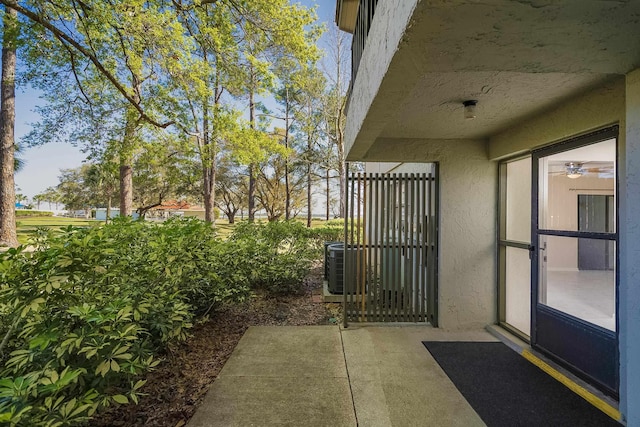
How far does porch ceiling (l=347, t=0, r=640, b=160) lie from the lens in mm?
1137

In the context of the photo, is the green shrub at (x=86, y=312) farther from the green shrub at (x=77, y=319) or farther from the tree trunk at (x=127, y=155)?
the tree trunk at (x=127, y=155)

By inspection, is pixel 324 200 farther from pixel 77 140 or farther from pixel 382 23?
pixel 382 23

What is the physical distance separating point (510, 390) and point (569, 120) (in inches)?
97.8

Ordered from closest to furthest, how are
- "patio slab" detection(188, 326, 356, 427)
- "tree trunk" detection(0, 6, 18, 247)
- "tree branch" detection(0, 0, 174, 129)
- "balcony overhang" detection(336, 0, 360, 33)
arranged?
"patio slab" detection(188, 326, 356, 427) < "balcony overhang" detection(336, 0, 360, 33) < "tree branch" detection(0, 0, 174, 129) < "tree trunk" detection(0, 6, 18, 247)

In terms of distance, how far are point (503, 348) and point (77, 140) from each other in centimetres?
1315

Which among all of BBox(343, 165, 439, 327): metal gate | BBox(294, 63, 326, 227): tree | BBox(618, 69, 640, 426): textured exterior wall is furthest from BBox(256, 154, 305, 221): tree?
BBox(618, 69, 640, 426): textured exterior wall

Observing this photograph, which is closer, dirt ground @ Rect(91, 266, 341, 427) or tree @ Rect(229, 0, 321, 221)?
dirt ground @ Rect(91, 266, 341, 427)

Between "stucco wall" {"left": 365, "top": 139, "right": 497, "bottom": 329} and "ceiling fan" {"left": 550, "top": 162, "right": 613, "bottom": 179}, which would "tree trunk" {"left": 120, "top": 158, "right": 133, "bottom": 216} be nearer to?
"stucco wall" {"left": 365, "top": 139, "right": 497, "bottom": 329}

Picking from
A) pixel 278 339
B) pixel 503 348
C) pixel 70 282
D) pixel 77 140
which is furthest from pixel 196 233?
pixel 77 140

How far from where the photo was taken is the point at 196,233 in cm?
326

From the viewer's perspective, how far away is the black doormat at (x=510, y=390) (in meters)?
2.32

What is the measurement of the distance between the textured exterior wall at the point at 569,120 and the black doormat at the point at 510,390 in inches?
89.6

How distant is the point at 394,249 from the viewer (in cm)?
423

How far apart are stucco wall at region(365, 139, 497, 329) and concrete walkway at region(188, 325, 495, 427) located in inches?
14.5
